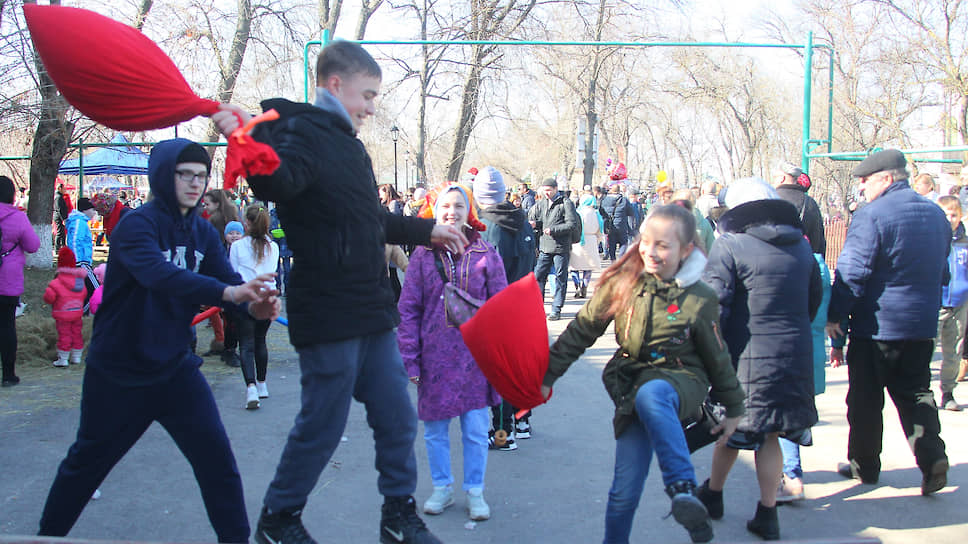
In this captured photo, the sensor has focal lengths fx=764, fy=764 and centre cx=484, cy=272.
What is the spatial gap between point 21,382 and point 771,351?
268 inches

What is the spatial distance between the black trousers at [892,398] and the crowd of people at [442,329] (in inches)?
0.5

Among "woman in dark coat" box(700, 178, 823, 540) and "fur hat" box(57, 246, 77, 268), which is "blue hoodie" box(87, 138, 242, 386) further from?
"fur hat" box(57, 246, 77, 268)

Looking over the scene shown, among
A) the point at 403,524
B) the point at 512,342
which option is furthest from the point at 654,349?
the point at 403,524

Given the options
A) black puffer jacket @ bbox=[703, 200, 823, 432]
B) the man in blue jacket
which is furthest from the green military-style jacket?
the man in blue jacket

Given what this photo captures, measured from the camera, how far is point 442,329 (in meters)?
4.23

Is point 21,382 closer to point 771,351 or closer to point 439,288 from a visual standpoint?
point 439,288

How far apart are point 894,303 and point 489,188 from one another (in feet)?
9.29

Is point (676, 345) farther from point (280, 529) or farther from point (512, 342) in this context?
point (280, 529)

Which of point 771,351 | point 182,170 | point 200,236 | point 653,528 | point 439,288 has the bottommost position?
point 653,528

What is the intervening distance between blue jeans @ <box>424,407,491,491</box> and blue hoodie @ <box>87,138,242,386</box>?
1.43 meters

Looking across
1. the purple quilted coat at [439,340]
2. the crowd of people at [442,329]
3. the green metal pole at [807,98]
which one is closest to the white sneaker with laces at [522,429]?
the crowd of people at [442,329]

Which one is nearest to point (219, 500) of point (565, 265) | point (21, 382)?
point (21, 382)

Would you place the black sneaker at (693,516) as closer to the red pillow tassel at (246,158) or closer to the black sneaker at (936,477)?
the red pillow tassel at (246,158)

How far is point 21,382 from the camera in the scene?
7254 mm
